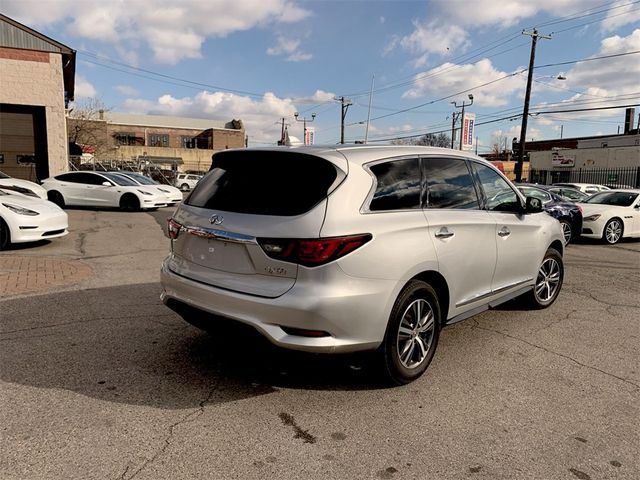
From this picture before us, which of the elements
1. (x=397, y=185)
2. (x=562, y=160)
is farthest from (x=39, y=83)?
(x=562, y=160)

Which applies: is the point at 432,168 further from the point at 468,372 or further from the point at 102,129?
the point at 102,129

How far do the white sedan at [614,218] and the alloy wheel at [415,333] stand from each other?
33.0 feet

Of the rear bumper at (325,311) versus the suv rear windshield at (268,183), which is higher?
the suv rear windshield at (268,183)

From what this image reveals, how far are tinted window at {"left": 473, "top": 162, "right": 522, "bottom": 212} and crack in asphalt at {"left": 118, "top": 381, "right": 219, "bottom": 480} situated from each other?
9.61 feet

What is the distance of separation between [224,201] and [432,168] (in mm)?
1723

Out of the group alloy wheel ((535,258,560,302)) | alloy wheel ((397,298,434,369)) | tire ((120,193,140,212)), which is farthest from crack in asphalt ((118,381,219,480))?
tire ((120,193,140,212))

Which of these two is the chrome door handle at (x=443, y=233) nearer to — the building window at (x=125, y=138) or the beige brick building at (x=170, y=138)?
the beige brick building at (x=170, y=138)

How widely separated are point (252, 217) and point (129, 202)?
1488cm

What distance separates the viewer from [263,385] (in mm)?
3518

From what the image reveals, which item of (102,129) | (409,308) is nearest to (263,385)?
(409,308)

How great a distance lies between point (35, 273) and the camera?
682 cm

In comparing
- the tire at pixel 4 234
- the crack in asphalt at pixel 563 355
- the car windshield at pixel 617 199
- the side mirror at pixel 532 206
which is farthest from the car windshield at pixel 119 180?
the side mirror at pixel 532 206

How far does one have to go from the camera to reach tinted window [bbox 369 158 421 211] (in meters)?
3.41

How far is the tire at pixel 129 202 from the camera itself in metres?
16.6
